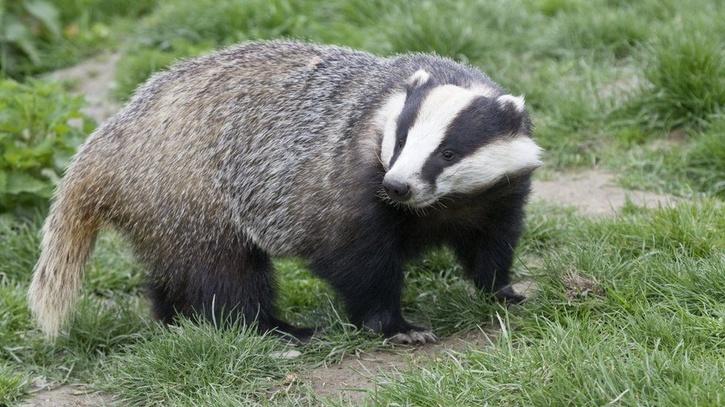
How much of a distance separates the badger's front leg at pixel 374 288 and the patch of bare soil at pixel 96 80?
11.8 ft

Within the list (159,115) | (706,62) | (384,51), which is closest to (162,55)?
(384,51)

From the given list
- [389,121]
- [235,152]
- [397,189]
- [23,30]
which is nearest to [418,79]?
[389,121]

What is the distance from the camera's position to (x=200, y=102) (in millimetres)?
5617

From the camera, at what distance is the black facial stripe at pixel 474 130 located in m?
4.60

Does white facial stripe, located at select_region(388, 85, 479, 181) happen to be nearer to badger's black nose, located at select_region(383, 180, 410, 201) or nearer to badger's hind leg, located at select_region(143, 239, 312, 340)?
badger's black nose, located at select_region(383, 180, 410, 201)

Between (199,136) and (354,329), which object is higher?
(199,136)

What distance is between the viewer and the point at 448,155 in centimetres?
464

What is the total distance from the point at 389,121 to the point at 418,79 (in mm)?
231

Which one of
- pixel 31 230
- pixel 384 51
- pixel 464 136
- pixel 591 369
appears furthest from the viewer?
pixel 384 51

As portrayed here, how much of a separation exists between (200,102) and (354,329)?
55.9 inches

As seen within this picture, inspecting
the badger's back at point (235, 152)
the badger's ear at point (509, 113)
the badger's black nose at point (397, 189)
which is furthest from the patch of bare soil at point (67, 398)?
Answer: the badger's ear at point (509, 113)

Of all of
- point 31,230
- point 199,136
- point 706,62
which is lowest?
point 31,230

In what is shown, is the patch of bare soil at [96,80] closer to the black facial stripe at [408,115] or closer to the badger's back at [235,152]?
the badger's back at [235,152]

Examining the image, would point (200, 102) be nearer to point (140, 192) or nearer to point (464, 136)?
point (140, 192)
